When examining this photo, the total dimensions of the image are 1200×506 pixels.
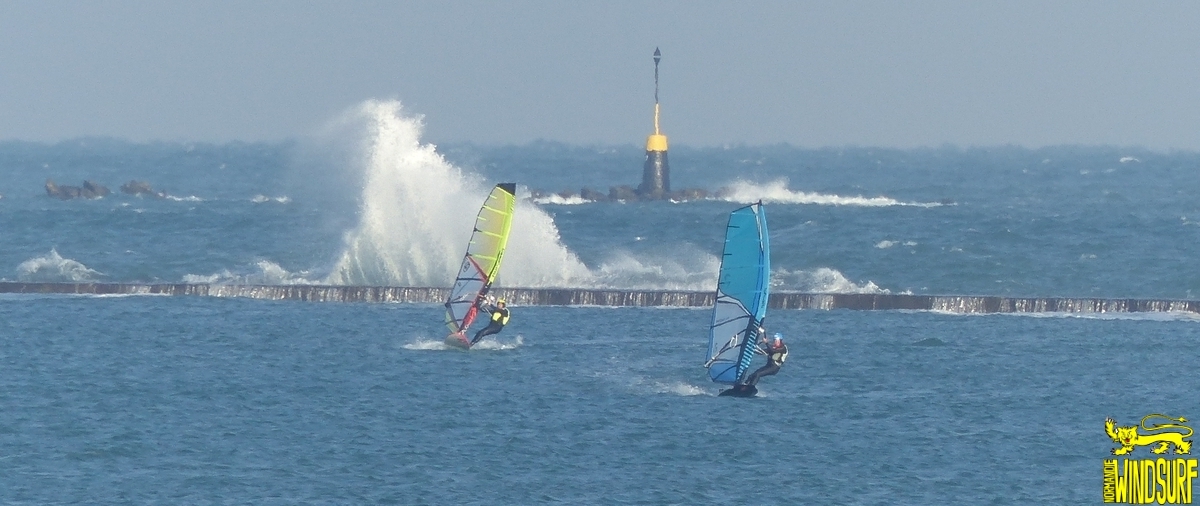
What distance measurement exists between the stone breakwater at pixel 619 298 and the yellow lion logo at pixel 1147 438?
16593mm

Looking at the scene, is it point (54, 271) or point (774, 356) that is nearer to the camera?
point (774, 356)

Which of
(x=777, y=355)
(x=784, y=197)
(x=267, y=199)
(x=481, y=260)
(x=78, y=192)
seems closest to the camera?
(x=777, y=355)

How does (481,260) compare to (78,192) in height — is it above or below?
below

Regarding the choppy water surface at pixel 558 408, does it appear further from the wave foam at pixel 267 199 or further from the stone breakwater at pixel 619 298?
the wave foam at pixel 267 199

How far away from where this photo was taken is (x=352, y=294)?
154 ft

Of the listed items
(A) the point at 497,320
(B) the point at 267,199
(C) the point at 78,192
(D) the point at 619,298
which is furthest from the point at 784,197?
(A) the point at 497,320

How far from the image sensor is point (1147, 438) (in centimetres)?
2777

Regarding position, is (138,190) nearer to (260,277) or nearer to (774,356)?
(260,277)

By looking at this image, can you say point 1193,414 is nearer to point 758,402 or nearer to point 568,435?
point 758,402

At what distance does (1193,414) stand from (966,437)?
4.47 metres

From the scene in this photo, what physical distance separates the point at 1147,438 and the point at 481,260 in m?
16.1

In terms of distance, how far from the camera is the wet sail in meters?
38.4

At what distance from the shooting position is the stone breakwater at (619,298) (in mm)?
45062

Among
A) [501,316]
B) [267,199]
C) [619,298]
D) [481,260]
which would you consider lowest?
[501,316]
